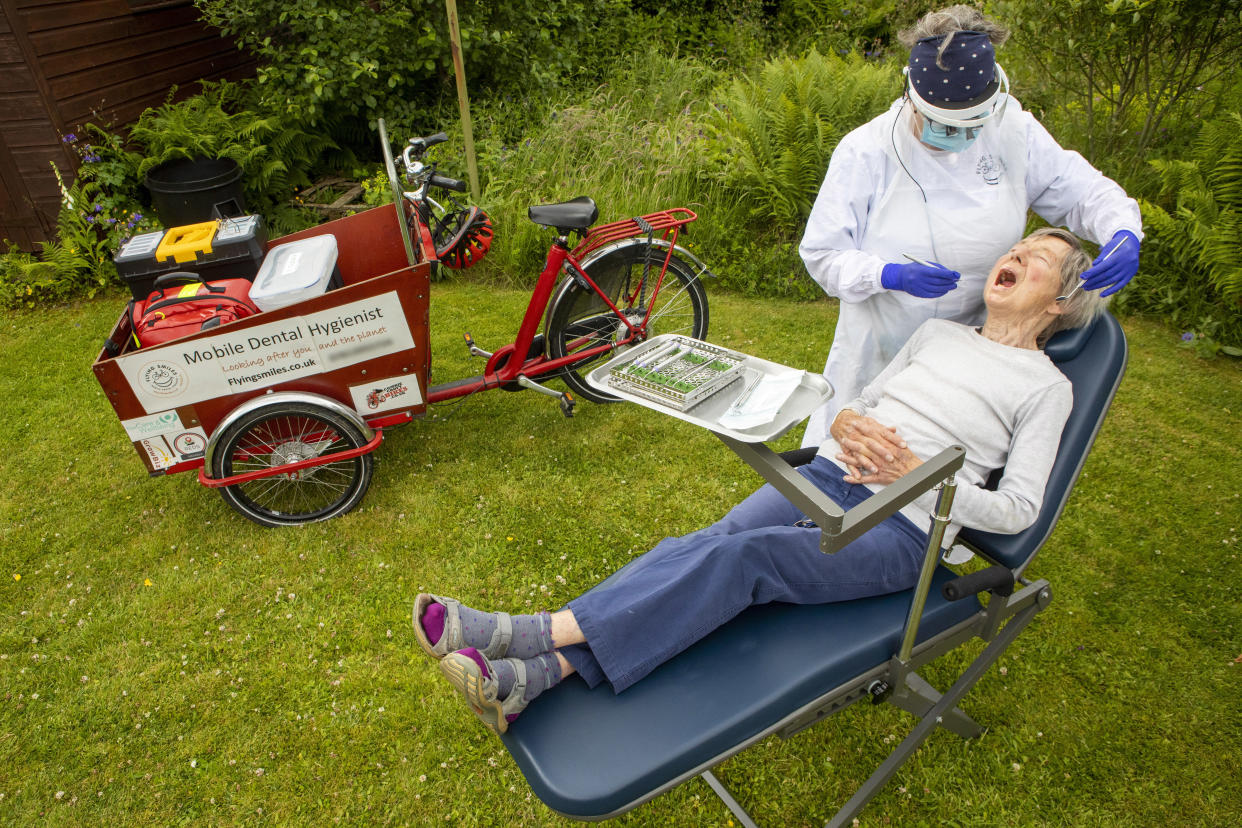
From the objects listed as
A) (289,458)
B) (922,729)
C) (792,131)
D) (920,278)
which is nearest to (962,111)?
(920,278)

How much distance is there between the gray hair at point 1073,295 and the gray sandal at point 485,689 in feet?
6.40

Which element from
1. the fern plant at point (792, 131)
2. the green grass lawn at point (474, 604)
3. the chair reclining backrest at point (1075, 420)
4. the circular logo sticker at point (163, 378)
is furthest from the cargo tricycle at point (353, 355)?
the chair reclining backrest at point (1075, 420)

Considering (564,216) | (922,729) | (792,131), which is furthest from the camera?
(792,131)

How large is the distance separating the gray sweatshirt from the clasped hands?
9cm

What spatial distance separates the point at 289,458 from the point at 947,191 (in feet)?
9.52

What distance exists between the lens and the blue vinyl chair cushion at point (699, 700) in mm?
1826

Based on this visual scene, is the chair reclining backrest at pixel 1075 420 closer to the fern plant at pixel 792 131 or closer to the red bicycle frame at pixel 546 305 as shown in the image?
the red bicycle frame at pixel 546 305

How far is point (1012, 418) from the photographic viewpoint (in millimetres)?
2355

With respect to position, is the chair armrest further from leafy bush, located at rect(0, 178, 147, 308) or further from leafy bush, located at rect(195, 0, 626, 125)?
leafy bush, located at rect(0, 178, 147, 308)

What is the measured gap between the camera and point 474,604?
3.15 m

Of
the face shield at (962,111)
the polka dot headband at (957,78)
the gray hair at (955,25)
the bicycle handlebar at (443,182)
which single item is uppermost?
the gray hair at (955,25)

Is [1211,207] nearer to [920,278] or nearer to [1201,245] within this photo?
[1201,245]

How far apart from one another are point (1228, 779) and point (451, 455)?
3379mm

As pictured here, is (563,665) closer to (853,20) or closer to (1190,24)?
(1190,24)
